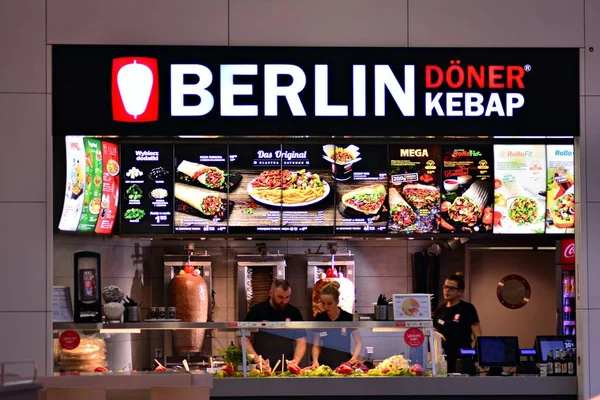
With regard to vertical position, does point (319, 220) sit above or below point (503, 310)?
above

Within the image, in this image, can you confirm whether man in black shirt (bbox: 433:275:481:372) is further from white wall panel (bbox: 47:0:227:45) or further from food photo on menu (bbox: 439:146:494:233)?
white wall panel (bbox: 47:0:227:45)

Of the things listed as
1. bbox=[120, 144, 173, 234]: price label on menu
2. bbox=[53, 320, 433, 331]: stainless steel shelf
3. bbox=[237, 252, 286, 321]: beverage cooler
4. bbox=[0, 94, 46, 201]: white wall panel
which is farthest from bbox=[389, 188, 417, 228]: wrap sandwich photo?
bbox=[0, 94, 46, 201]: white wall panel

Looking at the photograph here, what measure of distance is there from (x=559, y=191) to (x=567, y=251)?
557mm

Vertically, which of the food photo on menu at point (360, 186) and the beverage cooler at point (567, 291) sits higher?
the food photo on menu at point (360, 186)

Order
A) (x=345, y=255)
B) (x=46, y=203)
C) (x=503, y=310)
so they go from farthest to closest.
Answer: (x=503, y=310), (x=345, y=255), (x=46, y=203)

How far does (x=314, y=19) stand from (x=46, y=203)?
103 inches

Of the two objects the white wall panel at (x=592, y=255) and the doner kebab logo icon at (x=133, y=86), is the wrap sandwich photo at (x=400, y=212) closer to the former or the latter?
the white wall panel at (x=592, y=255)

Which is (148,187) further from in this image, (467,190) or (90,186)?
(467,190)

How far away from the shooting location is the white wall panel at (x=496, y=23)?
8.70m

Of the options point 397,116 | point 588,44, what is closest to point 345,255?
point 397,116

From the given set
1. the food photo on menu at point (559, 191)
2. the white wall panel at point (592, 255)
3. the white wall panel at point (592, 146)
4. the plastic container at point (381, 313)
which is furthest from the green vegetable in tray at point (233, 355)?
the white wall panel at point (592, 146)

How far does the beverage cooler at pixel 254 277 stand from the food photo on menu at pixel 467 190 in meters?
2.67

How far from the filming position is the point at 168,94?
865 centimetres

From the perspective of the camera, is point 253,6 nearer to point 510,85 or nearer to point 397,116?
point 397,116
